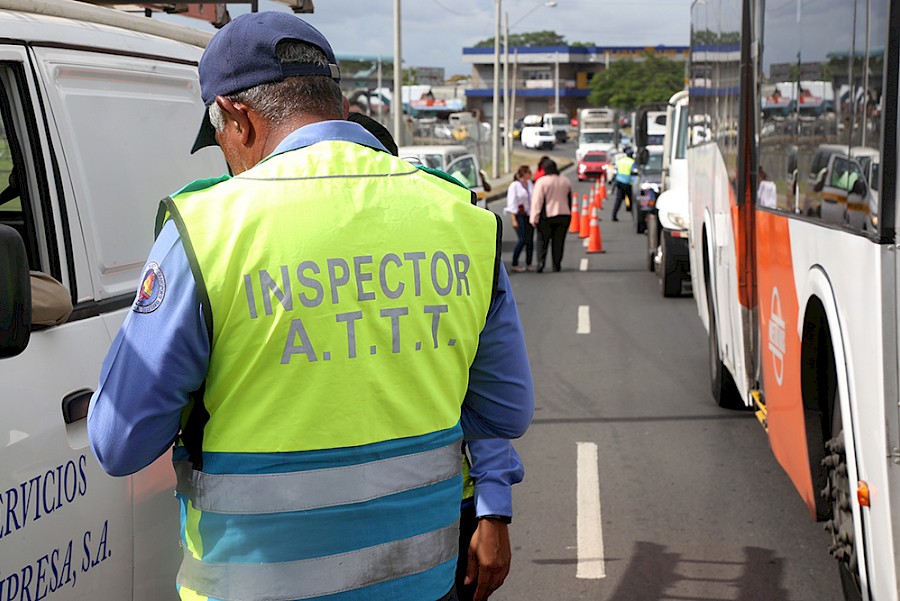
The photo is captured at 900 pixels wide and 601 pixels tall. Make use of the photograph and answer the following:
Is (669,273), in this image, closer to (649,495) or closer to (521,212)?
(521,212)

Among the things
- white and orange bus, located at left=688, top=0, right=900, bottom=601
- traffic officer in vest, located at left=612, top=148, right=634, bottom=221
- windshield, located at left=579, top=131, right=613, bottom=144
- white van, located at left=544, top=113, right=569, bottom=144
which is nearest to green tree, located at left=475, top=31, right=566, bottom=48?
white van, located at left=544, top=113, right=569, bottom=144

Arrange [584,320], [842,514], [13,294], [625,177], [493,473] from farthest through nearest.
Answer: [625,177] < [584,320] < [842,514] < [493,473] < [13,294]

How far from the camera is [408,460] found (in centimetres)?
207

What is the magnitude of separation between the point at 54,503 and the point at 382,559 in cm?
92

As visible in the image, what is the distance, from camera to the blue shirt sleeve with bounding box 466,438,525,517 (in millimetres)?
2617

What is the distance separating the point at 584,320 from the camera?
1328 cm

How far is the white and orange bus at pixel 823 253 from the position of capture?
3.41m

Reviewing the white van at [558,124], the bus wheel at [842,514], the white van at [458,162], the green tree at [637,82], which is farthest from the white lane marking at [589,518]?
the green tree at [637,82]

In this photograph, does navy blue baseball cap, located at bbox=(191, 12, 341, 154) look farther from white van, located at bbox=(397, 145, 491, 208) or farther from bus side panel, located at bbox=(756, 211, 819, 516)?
white van, located at bbox=(397, 145, 491, 208)

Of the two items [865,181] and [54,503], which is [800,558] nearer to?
[865,181]

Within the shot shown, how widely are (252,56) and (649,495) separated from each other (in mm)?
4774

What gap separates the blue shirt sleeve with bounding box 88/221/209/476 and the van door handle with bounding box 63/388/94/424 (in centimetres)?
73

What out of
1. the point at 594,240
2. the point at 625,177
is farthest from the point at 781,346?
the point at 625,177

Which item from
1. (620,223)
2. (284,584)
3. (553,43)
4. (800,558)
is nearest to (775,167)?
(800,558)
